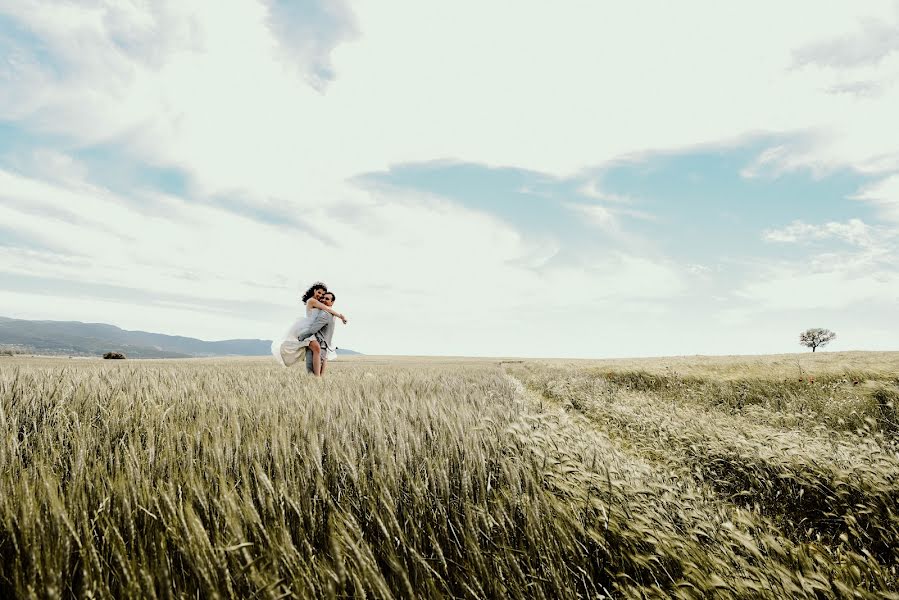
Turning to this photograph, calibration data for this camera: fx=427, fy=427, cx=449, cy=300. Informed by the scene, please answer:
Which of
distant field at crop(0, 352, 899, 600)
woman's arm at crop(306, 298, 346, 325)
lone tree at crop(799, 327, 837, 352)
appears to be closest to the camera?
distant field at crop(0, 352, 899, 600)

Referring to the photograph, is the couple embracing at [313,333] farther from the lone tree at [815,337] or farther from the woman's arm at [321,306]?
the lone tree at [815,337]

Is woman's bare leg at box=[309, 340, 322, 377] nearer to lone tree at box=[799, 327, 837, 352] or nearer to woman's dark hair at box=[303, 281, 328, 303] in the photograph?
woman's dark hair at box=[303, 281, 328, 303]

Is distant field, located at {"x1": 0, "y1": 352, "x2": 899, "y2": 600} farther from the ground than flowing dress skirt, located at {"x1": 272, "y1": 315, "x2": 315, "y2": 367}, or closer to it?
closer to it

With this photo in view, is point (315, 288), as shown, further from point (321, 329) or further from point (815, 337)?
point (815, 337)

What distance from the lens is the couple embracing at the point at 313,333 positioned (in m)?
10.7

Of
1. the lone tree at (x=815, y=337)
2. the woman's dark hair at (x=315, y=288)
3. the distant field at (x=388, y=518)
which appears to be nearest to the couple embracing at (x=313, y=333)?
the woman's dark hair at (x=315, y=288)

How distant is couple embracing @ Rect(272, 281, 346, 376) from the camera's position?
423 inches

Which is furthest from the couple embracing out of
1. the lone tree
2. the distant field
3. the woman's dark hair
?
the lone tree

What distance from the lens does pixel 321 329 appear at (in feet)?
35.9

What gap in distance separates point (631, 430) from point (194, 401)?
583 centimetres

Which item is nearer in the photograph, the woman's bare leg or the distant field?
the distant field

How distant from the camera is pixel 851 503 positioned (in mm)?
3312

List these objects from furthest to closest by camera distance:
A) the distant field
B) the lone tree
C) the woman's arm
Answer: the lone tree, the woman's arm, the distant field

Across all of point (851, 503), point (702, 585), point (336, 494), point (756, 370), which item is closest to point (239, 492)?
point (336, 494)
